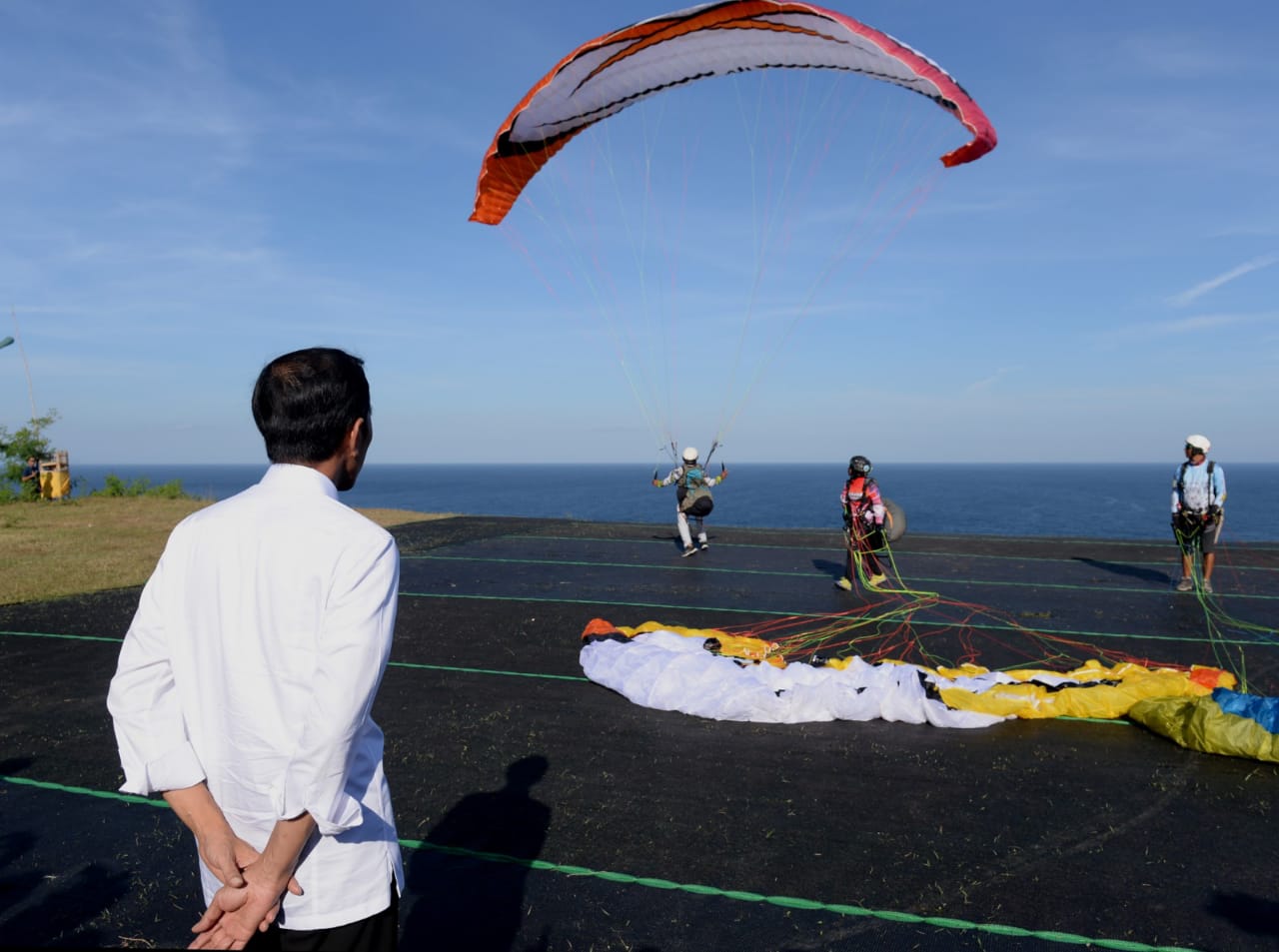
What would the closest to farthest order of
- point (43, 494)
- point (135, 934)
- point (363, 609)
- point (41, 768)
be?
1. point (363, 609)
2. point (135, 934)
3. point (41, 768)
4. point (43, 494)

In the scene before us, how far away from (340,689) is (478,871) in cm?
287

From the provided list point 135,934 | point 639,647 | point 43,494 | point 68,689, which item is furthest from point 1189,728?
point 43,494

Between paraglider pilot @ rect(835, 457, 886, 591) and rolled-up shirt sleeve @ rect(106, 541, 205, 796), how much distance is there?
988 centimetres

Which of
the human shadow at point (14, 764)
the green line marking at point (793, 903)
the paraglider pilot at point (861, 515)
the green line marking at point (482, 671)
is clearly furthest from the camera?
the paraglider pilot at point (861, 515)

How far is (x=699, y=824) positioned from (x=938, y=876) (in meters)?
1.25

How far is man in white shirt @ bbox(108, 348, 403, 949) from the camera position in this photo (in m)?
1.72

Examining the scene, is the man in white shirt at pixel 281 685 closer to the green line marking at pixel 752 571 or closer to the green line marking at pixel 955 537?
the green line marking at pixel 752 571

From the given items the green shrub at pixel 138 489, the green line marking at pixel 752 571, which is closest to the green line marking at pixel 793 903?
the green line marking at pixel 752 571

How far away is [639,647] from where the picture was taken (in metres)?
7.39

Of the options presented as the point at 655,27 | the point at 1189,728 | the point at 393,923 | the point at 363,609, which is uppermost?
the point at 655,27

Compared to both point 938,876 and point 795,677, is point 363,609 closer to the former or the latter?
point 938,876

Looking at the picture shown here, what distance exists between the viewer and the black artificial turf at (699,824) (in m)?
3.69

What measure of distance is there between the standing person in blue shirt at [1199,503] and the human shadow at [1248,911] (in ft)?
27.0

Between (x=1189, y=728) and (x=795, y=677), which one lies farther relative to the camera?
(x=795, y=677)
